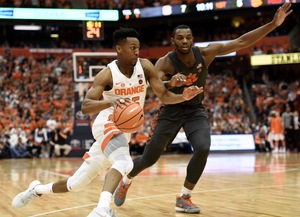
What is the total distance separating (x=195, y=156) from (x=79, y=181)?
150 cm

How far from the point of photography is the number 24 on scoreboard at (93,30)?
57.9ft

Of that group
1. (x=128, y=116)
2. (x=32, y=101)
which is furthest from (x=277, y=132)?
(x=128, y=116)

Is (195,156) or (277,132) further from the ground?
(195,156)

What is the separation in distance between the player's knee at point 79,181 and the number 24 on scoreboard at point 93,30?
1285 cm

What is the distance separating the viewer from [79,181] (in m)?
5.14

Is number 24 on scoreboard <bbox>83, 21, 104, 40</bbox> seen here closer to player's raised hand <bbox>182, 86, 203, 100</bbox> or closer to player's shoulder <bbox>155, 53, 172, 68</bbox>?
player's shoulder <bbox>155, 53, 172, 68</bbox>

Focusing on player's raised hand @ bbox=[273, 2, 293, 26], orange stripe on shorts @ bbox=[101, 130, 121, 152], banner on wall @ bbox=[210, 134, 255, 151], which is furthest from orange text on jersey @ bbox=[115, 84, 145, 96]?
banner on wall @ bbox=[210, 134, 255, 151]

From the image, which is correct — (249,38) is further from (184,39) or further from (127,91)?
(127,91)

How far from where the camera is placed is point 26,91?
2394 cm

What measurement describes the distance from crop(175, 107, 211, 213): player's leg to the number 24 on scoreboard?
11954 millimetres

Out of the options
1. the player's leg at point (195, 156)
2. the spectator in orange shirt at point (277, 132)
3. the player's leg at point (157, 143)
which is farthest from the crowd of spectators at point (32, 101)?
the player's leg at point (195, 156)

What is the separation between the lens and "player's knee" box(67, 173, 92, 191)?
5.11 metres

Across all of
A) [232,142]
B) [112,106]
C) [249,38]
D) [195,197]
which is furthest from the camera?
[232,142]

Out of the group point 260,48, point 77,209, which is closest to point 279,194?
point 77,209
